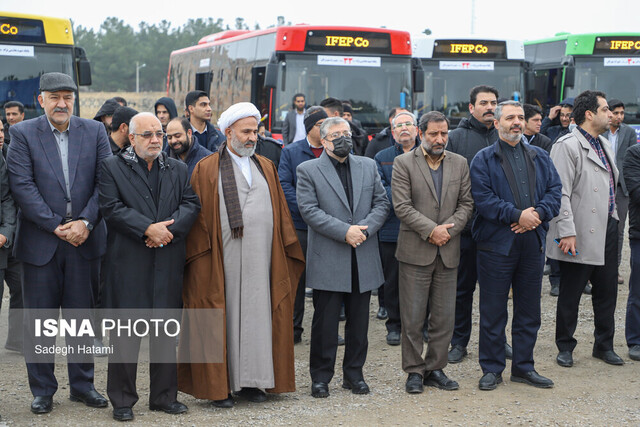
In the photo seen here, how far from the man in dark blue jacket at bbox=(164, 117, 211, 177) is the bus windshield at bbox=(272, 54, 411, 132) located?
24.3 ft

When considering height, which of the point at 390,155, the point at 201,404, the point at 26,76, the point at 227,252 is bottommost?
the point at 201,404

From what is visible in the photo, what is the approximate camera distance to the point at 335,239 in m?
6.28

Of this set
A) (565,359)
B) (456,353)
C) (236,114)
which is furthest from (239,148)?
(565,359)

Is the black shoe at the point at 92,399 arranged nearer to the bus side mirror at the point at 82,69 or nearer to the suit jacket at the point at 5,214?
the suit jacket at the point at 5,214

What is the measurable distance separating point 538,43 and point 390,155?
14386 mm

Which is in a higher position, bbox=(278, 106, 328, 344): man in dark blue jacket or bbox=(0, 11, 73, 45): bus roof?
bbox=(0, 11, 73, 45): bus roof

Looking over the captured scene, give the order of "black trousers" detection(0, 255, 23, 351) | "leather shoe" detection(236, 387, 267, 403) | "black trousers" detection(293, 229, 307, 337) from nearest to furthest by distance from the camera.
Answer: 1. "leather shoe" detection(236, 387, 267, 403)
2. "black trousers" detection(0, 255, 23, 351)
3. "black trousers" detection(293, 229, 307, 337)

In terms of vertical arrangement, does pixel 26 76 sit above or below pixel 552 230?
above

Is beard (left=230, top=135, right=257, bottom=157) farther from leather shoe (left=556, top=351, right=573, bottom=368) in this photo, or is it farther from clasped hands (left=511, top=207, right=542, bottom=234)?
leather shoe (left=556, top=351, right=573, bottom=368)

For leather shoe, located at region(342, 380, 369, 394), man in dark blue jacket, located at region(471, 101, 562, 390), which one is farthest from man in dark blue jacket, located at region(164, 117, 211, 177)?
A: man in dark blue jacket, located at region(471, 101, 562, 390)

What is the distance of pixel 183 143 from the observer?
7.45 m

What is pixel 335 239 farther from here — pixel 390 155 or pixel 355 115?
pixel 355 115

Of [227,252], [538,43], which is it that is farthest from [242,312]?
[538,43]

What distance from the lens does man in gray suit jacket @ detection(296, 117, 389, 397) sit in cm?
632
